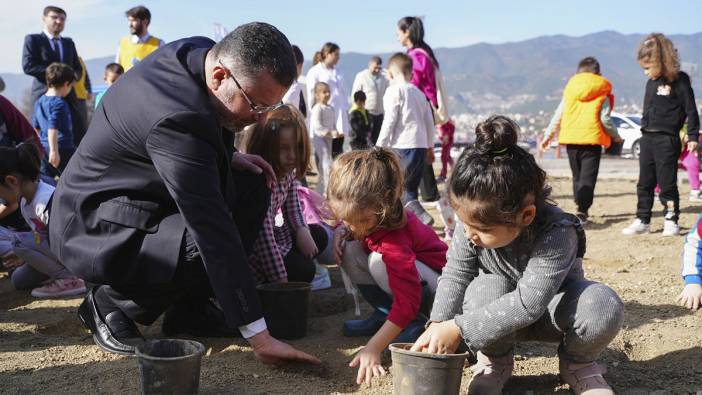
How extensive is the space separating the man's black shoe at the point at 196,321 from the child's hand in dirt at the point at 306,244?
0.56 metres

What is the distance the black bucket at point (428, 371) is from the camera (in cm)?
209

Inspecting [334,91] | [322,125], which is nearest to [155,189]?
[322,125]

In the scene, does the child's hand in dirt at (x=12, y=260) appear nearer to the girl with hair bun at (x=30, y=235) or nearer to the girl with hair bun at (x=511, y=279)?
the girl with hair bun at (x=30, y=235)

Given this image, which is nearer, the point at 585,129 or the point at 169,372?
the point at 169,372

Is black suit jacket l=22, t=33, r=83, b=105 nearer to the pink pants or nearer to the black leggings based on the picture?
the black leggings

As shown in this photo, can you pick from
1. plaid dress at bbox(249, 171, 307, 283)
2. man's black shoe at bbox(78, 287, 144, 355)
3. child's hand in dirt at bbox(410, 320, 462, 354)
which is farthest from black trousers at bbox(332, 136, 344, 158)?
child's hand in dirt at bbox(410, 320, 462, 354)

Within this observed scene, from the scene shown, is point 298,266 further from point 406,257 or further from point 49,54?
point 49,54

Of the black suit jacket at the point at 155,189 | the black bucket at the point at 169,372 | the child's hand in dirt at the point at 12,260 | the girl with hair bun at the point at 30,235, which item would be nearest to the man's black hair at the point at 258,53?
→ the black suit jacket at the point at 155,189

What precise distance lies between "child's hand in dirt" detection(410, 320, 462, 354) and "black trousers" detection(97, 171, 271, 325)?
38.0 inches

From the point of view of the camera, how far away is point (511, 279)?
7.75 feet

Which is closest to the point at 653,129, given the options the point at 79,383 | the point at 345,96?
the point at 345,96

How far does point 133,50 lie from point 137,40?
108 mm

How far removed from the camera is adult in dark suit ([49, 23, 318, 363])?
2.37m

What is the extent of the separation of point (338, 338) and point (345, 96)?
19.6 ft
